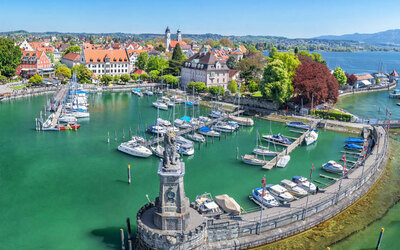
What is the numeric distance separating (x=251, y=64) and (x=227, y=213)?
209ft

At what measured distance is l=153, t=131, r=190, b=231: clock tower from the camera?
2016 centimetres

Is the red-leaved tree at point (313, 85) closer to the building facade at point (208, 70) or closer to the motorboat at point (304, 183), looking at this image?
the building facade at point (208, 70)

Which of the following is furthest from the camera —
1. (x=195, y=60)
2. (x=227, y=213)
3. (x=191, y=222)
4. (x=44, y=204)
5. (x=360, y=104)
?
(x=195, y=60)

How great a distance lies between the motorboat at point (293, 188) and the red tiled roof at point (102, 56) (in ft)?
256

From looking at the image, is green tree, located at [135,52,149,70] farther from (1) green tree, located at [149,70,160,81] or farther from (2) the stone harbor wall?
(2) the stone harbor wall

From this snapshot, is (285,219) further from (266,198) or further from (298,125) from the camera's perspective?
(298,125)

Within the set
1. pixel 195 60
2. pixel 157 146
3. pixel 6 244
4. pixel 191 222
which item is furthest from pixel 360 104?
pixel 6 244

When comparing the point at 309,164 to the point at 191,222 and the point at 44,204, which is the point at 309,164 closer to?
the point at 191,222

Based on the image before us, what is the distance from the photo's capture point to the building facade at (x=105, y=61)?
95.3m

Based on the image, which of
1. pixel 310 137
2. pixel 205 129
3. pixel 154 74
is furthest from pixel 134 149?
pixel 154 74

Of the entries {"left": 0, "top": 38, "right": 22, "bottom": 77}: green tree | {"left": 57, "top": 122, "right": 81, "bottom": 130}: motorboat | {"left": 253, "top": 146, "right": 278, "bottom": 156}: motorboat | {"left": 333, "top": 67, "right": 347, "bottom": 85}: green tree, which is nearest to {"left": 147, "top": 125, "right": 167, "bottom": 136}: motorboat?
{"left": 57, "top": 122, "right": 81, "bottom": 130}: motorboat

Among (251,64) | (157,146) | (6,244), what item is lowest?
(6,244)

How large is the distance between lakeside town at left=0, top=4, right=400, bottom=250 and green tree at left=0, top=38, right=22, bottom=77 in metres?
7.81

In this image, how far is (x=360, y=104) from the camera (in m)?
74.4
